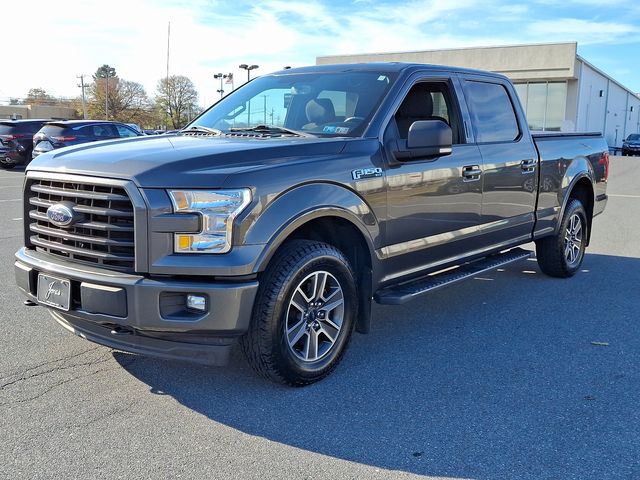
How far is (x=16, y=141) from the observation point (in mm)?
20703

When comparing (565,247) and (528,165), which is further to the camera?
(565,247)

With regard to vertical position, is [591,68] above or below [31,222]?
above

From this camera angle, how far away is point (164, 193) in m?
3.28

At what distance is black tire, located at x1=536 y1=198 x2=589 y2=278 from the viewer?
21.7 feet

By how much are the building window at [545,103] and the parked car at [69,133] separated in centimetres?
3263

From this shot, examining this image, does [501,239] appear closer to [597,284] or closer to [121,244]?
[597,284]

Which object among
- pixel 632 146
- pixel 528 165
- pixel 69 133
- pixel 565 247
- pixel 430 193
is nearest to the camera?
pixel 430 193

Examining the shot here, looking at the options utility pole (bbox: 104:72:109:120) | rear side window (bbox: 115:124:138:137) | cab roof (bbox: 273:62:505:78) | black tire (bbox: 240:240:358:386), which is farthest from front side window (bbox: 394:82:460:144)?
utility pole (bbox: 104:72:109:120)

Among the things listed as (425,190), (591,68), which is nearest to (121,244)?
(425,190)

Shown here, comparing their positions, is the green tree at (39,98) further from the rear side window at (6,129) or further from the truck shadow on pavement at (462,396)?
the truck shadow on pavement at (462,396)

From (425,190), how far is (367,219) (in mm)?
662

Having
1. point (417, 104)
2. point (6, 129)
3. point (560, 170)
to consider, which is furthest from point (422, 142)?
point (6, 129)

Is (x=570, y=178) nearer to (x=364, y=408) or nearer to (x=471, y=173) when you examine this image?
(x=471, y=173)

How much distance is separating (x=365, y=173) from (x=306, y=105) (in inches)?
37.7
